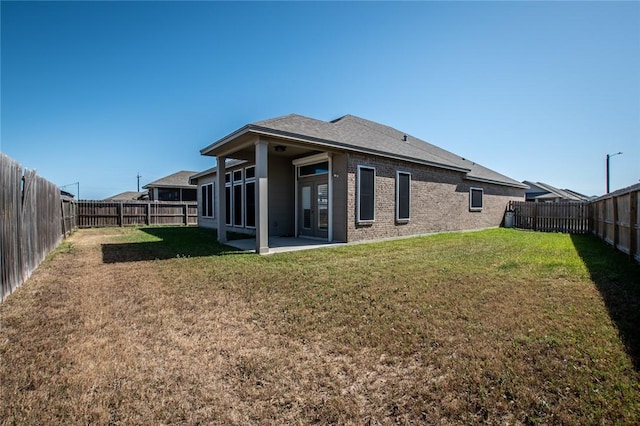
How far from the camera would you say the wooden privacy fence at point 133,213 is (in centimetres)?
1938

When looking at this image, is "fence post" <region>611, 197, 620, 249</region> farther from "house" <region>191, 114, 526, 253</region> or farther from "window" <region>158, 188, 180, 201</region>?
"window" <region>158, 188, 180, 201</region>

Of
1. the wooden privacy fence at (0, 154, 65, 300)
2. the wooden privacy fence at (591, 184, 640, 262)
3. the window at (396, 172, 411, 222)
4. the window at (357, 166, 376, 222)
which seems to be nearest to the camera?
the wooden privacy fence at (0, 154, 65, 300)

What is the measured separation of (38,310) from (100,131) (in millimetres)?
16299

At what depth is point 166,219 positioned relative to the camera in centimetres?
2230

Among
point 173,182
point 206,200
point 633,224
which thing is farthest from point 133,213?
point 633,224

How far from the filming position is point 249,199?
1381cm

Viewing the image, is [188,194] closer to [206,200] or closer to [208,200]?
[206,200]

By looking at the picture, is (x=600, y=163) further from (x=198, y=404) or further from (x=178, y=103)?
(x=198, y=404)

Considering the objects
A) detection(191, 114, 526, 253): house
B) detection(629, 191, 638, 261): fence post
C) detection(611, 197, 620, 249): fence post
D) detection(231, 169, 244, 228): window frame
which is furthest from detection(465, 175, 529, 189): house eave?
detection(231, 169, 244, 228): window frame

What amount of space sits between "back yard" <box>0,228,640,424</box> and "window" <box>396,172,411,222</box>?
6.27m

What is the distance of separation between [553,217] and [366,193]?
12.8 metres

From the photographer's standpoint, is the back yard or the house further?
the house

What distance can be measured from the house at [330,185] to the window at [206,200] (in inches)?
97.9

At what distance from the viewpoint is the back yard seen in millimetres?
2172
